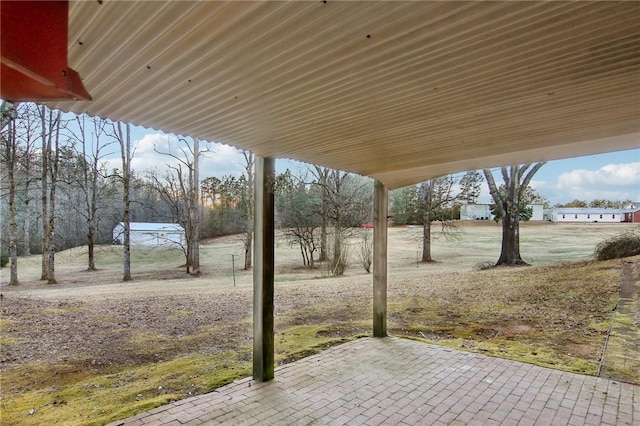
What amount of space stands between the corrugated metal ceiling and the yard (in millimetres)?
2358

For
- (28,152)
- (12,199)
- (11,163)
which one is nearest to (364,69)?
(11,163)

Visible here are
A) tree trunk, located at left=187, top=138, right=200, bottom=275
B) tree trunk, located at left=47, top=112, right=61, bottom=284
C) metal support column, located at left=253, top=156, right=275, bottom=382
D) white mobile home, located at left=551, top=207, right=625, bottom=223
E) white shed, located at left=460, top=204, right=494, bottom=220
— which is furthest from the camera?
white shed, located at left=460, top=204, right=494, bottom=220

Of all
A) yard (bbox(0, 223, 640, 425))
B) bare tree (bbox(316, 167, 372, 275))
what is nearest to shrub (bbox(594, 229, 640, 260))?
yard (bbox(0, 223, 640, 425))

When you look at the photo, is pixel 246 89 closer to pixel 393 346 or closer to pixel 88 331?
pixel 393 346

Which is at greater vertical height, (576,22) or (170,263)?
(576,22)

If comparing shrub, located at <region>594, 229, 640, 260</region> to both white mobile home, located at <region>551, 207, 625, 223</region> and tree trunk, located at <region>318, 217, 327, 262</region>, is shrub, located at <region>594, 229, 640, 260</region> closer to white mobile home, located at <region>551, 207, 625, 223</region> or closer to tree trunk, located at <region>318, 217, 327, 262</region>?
white mobile home, located at <region>551, 207, 625, 223</region>

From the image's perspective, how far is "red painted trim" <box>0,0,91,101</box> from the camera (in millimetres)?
806

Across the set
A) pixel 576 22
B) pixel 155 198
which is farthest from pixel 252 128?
pixel 155 198

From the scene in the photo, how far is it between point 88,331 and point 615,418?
5861mm

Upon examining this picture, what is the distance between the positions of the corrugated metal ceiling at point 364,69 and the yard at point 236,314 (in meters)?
2.36

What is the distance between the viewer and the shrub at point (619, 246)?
23.6ft

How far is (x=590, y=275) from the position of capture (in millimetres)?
6988

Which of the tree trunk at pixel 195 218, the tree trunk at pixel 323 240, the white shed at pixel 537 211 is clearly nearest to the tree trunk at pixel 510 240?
the white shed at pixel 537 211

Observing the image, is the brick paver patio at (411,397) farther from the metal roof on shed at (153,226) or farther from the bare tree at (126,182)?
the metal roof on shed at (153,226)
